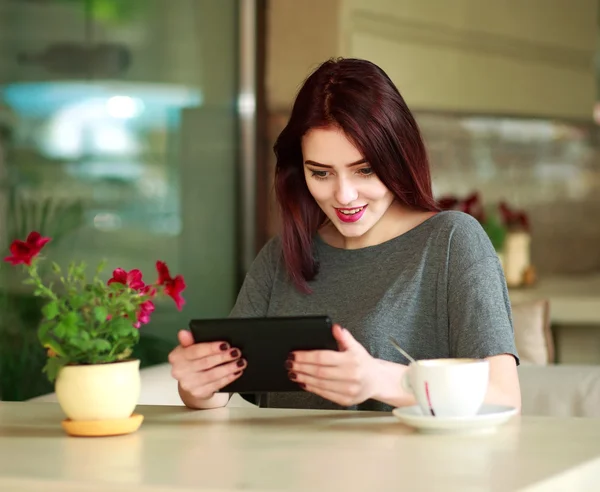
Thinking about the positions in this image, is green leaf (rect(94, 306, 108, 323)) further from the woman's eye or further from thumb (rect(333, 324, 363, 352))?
the woman's eye

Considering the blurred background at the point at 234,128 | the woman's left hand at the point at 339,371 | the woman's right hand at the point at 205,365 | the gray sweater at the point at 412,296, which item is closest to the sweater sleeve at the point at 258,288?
the gray sweater at the point at 412,296

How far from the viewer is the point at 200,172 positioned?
3.98 m

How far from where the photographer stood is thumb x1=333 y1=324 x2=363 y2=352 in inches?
58.9

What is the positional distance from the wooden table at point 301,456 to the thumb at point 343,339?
4.1 inches

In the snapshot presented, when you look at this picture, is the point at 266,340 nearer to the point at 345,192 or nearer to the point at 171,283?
the point at 171,283

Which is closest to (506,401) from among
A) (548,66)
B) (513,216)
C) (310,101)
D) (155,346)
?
(310,101)

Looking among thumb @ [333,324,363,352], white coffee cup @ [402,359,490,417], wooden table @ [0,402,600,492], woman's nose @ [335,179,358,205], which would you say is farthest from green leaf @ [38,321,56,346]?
woman's nose @ [335,179,358,205]

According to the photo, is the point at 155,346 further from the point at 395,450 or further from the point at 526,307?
the point at 395,450

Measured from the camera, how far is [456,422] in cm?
138

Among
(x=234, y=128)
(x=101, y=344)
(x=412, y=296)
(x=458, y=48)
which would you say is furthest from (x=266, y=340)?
(x=458, y=48)

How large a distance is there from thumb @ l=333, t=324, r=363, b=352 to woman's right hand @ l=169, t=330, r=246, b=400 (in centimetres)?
17

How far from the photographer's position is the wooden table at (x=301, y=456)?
116 cm

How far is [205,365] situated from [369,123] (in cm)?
54

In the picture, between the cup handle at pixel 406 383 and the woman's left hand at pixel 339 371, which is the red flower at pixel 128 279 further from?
the cup handle at pixel 406 383
